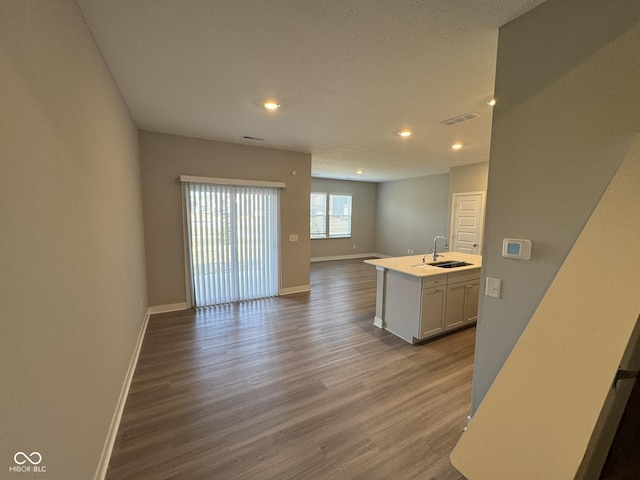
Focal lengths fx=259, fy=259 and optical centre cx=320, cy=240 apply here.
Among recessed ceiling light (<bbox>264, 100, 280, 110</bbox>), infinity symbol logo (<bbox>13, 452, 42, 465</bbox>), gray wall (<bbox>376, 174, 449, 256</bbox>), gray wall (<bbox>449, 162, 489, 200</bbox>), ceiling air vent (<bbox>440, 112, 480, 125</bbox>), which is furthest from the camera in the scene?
gray wall (<bbox>376, 174, 449, 256</bbox>)

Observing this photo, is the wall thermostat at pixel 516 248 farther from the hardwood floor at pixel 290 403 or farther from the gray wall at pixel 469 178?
the gray wall at pixel 469 178

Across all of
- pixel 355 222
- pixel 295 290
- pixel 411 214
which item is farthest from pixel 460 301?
pixel 355 222

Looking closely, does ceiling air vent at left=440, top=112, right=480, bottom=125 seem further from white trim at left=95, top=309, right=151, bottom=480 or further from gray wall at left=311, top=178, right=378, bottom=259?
gray wall at left=311, top=178, right=378, bottom=259

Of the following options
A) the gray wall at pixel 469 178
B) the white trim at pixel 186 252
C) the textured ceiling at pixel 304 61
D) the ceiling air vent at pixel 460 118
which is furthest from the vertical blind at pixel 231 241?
the gray wall at pixel 469 178

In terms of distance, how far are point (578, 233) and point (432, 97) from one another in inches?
70.9

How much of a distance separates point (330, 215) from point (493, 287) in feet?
23.3

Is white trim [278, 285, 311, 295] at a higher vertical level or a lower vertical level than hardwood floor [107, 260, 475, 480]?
higher

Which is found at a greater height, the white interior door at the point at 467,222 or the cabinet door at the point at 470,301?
the white interior door at the point at 467,222

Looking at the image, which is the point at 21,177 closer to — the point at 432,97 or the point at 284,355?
the point at 284,355

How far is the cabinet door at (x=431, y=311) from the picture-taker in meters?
3.01

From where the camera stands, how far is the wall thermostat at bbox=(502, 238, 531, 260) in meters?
1.48

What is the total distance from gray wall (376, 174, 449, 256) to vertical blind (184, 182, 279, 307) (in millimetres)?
4678

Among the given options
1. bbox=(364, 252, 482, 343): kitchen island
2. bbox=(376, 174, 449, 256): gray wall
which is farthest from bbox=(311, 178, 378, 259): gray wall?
bbox=(364, 252, 482, 343): kitchen island

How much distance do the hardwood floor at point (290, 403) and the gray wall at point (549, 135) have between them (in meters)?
0.65
